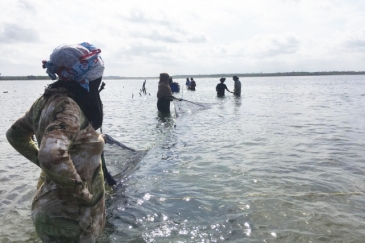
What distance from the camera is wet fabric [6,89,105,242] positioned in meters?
2.11

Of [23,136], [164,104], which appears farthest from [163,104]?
[23,136]

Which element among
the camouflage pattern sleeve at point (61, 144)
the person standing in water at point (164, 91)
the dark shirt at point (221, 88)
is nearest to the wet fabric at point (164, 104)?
the person standing in water at point (164, 91)

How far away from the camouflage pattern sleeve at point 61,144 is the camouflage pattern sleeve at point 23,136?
57cm

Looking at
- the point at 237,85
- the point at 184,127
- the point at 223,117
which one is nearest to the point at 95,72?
the point at 184,127

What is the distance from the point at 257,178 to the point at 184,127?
7.15 m

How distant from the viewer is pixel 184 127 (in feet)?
44.2

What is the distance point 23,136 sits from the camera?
2.94 m

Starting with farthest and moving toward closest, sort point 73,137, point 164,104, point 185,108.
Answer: point 185,108, point 164,104, point 73,137

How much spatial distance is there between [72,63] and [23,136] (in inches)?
39.6

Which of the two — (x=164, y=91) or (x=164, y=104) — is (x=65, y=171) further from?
(x=164, y=104)

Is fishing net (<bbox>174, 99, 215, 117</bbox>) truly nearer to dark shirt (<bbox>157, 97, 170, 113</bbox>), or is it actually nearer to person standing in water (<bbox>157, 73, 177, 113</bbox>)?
dark shirt (<bbox>157, 97, 170, 113</bbox>)

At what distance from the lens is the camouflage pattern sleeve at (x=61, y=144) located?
6.75 feet

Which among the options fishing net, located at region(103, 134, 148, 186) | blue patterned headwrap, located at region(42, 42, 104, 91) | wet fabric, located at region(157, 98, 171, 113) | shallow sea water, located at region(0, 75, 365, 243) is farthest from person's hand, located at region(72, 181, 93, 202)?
wet fabric, located at region(157, 98, 171, 113)

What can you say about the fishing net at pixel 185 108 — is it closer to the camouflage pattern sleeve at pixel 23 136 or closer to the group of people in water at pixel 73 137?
the camouflage pattern sleeve at pixel 23 136
